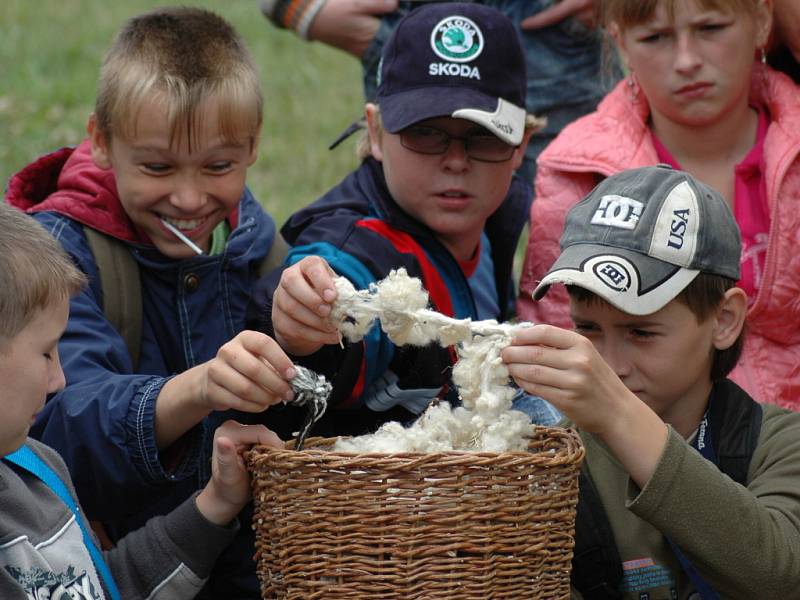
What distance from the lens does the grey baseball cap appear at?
2609 millimetres

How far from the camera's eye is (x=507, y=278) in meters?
3.63

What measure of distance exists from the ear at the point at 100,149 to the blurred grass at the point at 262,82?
297 cm

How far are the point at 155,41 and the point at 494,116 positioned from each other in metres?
0.91

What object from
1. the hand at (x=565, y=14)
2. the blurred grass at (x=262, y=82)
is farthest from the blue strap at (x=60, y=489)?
the blurred grass at (x=262, y=82)

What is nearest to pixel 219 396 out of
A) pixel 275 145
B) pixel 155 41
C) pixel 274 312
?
pixel 274 312

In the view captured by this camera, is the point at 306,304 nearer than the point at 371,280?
Yes

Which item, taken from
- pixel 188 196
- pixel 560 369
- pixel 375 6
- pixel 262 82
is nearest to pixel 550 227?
pixel 188 196

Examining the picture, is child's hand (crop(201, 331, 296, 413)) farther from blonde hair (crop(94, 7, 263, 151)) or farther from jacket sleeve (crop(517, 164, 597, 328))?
jacket sleeve (crop(517, 164, 597, 328))

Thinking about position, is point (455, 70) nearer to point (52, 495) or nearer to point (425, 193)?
point (425, 193)

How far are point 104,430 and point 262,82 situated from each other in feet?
21.9

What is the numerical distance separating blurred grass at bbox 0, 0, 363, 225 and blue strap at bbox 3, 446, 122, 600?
3.87 meters

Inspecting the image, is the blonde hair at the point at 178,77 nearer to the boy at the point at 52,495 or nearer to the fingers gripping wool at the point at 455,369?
the boy at the point at 52,495

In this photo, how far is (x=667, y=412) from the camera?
2.78m

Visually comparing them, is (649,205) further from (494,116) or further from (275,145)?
(275,145)
